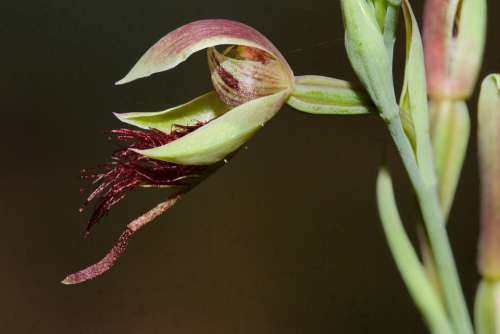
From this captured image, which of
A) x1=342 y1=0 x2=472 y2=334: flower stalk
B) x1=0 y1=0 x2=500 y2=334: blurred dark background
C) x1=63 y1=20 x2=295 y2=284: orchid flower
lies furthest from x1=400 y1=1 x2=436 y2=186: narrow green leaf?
x1=0 y1=0 x2=500 y2=334: blurred dark background

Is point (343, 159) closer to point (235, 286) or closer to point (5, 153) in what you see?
point (235, 286)

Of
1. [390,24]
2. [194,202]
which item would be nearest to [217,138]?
[390,24]

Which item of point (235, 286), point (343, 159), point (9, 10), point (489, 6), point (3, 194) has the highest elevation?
point (9, 10)

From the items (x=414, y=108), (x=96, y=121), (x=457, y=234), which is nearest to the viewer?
(x=414, y=108)

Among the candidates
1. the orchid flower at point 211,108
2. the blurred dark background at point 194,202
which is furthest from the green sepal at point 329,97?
the blurred dark background at point 194,202

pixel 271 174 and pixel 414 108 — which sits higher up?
pixel 414 108

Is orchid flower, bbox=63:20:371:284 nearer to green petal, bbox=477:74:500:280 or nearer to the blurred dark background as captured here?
green petal, bbox=477:74:500:280

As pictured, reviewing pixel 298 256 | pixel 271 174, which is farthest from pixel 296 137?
pixel 298 256
